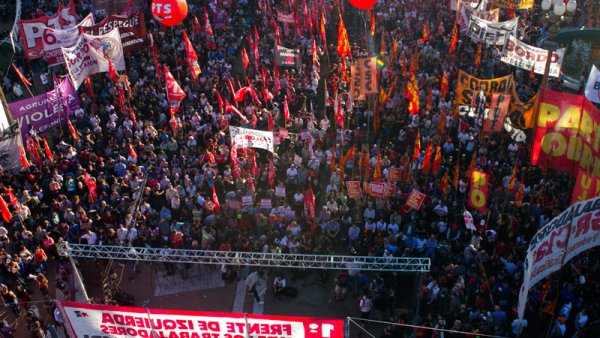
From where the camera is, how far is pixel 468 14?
26078 mm

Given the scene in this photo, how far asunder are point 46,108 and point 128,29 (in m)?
5.66

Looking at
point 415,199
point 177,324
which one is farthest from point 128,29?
point 177,324

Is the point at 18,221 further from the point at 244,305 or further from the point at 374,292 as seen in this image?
the point at 374,292

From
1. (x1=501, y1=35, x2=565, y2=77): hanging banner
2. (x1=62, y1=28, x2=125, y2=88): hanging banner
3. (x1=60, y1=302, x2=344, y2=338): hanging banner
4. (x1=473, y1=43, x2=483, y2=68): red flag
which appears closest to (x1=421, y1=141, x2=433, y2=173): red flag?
(x1=501, y1=35, x2=565, y2=77): hanging banner

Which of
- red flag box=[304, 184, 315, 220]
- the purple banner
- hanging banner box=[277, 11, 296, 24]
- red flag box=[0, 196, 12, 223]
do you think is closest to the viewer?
red flag box=[0, 196, 12, 223]

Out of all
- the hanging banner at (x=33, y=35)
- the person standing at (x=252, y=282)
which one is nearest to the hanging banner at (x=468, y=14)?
the person standing at (x=252, y=282)

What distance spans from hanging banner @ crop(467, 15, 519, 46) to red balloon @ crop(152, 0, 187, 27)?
38.7 ft

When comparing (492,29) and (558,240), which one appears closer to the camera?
(558,240)

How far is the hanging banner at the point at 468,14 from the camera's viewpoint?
25.8m

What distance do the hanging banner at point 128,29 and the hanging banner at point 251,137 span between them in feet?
28.0

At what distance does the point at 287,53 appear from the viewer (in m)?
24.6

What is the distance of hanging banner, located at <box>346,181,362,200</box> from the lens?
17734mm

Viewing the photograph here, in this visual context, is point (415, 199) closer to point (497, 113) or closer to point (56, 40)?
point (497, 113)

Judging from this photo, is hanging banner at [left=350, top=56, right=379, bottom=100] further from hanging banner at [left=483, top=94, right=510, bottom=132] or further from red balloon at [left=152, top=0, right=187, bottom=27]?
red balloon at [left=152, top=0, right=187, bottom=27]
